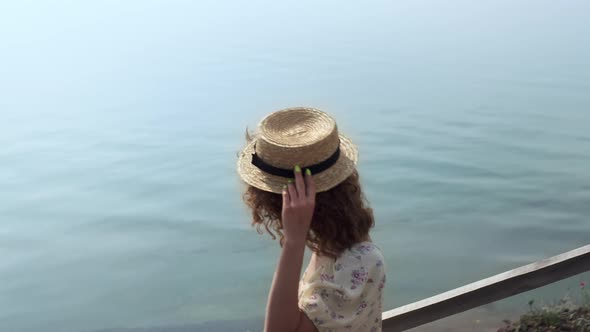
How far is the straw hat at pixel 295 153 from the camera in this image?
2.15 metres

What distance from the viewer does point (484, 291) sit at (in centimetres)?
341

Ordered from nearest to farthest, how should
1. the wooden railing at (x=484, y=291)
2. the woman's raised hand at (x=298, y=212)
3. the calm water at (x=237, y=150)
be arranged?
1. the woman's raised hand at (x=298, y=212)
2. the wooden railing at (x=484, y=291)
3. the calm water at (x=237, y=150)

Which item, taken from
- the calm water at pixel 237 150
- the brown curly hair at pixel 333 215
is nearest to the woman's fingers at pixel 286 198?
the brown curly hair at pixel 333 215

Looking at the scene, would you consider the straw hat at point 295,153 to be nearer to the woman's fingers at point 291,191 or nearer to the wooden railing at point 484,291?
the woman's fingers at point 291,191

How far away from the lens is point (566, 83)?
1633 centimetres

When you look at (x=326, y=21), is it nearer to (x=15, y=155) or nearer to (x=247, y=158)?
(x=15, y=155)

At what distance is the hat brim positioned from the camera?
214 cm

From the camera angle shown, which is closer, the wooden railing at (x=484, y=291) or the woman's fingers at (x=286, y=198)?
the woman's fingers at (x=286, y=198)

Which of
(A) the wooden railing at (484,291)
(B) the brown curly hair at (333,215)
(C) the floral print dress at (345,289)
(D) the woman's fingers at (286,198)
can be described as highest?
(D) the woman's fingers at (286,198)

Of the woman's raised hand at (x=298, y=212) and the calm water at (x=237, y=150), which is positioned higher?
the woman's raised hand at (x=298, y=212)

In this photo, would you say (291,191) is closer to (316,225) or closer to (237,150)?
(316,225)

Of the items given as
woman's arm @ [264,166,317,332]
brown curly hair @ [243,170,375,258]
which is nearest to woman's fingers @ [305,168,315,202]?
woman's arm @ [264,166,317,332]

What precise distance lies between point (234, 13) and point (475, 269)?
28.0m

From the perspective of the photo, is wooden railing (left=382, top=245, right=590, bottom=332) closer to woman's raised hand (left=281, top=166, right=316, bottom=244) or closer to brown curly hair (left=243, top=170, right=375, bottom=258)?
brown curly hair (left=243, top=170, right=375, bottom=258)
